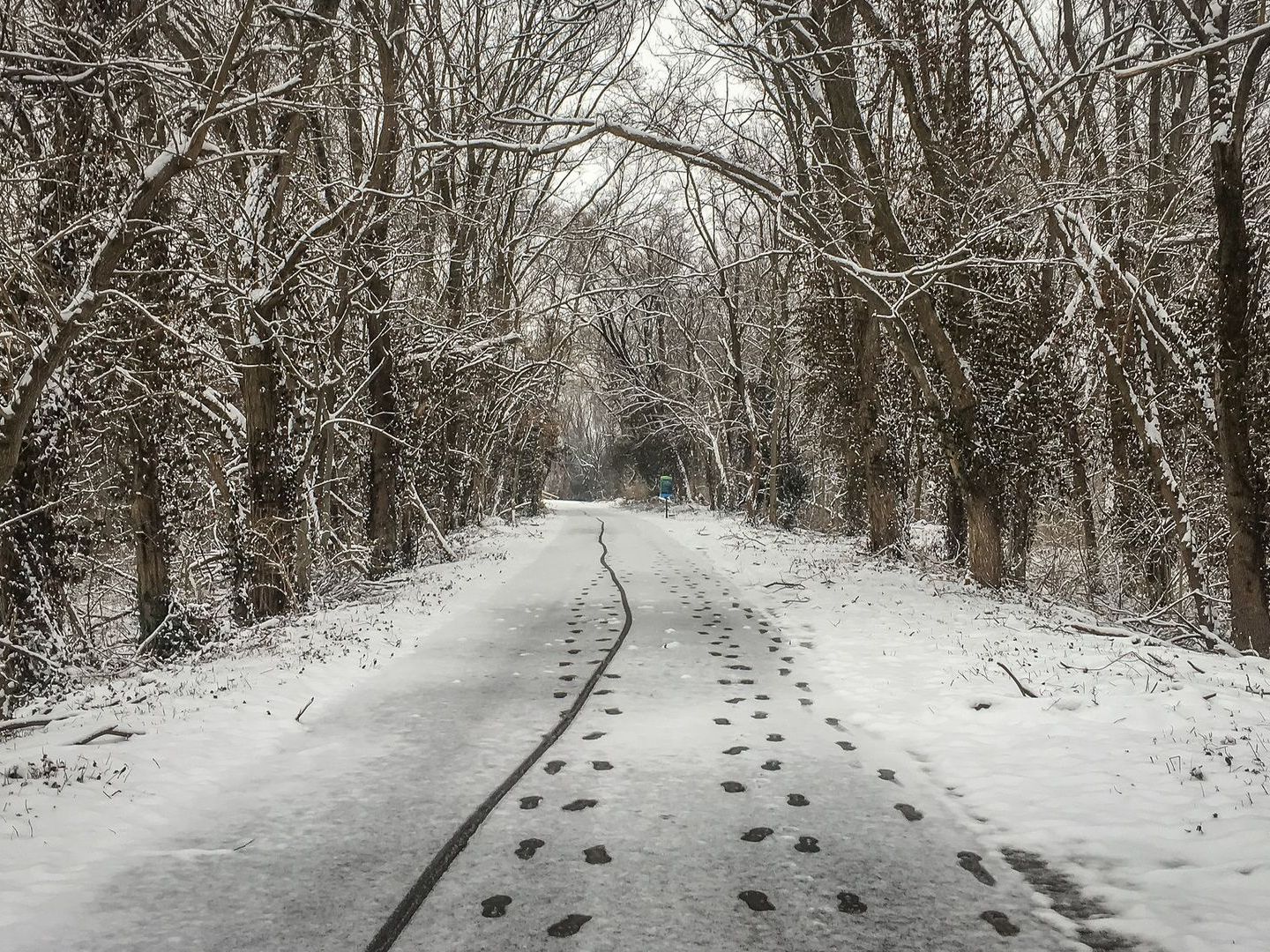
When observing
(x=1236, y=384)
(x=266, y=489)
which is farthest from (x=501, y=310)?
(x=1236, y=384)

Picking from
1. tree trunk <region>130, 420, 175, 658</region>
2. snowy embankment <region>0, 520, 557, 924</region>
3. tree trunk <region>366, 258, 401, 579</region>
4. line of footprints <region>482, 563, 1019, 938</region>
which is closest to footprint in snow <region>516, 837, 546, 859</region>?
line of footprints <region>482, 563, 1019, 938</region>

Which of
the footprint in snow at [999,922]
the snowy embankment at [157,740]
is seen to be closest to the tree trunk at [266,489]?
the snowy embankment at [157,740]

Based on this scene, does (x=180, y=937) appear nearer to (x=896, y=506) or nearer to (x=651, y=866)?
(x=651, y=866)

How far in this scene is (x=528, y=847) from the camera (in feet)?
12.8

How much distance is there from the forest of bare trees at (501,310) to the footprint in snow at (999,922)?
5.96m

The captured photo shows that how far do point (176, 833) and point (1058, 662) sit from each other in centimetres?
651

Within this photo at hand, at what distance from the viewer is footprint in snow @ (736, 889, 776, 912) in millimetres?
3396

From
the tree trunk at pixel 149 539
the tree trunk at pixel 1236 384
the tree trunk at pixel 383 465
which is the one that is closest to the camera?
the tree trunk at pixel 1236 384

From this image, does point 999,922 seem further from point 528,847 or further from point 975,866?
point 528,847

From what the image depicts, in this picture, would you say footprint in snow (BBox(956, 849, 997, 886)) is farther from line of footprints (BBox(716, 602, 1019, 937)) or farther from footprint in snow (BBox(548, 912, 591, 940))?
footprint in snow (BBox(548, 912, 591, 940))

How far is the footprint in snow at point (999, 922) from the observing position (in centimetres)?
321

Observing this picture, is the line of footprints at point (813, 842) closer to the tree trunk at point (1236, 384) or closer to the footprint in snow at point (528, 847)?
the footprint in snow at point (528, 847)

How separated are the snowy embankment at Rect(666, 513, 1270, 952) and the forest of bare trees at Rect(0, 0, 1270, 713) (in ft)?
9.68

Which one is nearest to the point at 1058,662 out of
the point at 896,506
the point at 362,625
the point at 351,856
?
the point at 351,856
